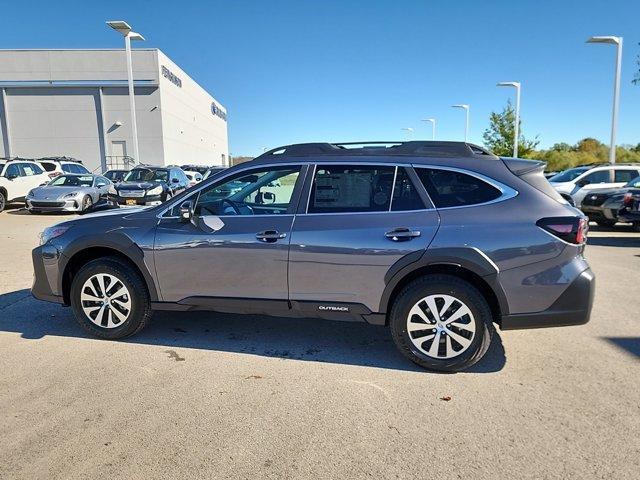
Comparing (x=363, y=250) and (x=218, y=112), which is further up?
(x=218, y=112)

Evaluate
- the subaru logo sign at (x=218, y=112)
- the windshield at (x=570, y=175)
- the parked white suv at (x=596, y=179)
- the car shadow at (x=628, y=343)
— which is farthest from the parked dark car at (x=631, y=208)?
the subaru logo sign at (x=218, y=112)

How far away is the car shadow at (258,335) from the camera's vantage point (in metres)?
4.03

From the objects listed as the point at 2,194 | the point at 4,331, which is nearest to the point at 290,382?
the point at 4,331


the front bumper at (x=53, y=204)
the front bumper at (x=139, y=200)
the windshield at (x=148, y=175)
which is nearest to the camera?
the front bumper at (x=53, y=204)

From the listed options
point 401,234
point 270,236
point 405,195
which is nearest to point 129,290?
point 270,236

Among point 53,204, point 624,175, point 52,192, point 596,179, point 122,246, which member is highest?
point 624,175

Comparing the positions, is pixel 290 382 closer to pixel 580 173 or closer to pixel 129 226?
pixel 129 226

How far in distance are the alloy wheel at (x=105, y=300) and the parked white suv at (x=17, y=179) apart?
1486cm

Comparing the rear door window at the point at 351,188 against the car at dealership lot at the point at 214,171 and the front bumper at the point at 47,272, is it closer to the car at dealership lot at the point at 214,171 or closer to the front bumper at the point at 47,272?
the car at dealership lot at the point at 214,171

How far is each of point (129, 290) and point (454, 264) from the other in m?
2.89

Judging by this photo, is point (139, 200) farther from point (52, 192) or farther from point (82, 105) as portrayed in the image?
point (82, 105)

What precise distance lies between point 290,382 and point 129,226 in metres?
2.07

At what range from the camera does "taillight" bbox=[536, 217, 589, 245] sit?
11.4 feet

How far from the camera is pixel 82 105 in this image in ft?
119
